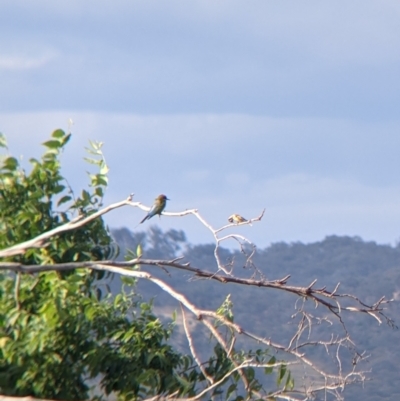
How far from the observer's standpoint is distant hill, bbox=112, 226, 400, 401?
2066 inches

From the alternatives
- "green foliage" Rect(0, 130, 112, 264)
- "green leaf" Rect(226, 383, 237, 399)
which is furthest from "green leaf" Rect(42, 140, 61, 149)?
"green leaf" Rect(226, 383, 237, 399)

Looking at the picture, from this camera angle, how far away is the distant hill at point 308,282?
172 feet

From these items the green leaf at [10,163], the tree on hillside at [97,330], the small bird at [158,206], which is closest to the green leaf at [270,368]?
the tree on hillside at [97,330]

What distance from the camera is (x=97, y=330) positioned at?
7.65 metres

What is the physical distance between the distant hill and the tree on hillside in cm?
78

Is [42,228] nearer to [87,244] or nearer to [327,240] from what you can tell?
[87,244]

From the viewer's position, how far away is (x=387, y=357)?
192 feet

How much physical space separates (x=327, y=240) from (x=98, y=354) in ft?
406

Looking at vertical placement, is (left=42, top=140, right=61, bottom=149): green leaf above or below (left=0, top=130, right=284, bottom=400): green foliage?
above

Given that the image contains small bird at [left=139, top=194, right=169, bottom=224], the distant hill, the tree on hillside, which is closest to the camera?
the tree on hillside

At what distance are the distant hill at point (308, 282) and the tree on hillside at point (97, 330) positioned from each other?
0.78 metres

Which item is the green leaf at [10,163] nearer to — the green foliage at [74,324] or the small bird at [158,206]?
the green foliage at [74,324]

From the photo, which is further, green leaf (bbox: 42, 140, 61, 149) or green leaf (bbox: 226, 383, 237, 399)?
green leaf (bbox: 42, 140, 61, 149)

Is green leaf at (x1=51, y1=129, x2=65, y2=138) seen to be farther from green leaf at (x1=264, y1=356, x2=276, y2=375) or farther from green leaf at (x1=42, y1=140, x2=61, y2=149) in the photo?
green leaf at (x1=264, y1=356, x2=276, y2=375)
